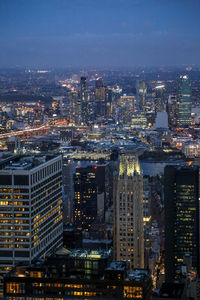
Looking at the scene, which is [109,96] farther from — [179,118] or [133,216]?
[133,216]

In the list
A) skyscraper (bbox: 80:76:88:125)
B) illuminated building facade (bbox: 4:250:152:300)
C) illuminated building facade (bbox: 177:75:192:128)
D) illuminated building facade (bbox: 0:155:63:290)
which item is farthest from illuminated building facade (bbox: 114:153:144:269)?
illuminated building facade (bbox: 177:75:192:128)

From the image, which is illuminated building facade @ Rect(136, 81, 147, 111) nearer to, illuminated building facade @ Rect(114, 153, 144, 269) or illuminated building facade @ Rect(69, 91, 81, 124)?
illuminated building facade @ Rect(69, 91, 81, 124)

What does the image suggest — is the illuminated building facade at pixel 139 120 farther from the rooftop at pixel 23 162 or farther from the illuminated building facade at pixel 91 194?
the rooftop at pixel 23 162

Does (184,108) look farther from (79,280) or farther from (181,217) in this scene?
(79,280)

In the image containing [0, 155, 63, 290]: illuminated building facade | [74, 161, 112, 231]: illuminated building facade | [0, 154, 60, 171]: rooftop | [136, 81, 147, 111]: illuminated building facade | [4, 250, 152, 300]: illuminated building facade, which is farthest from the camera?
[136, 81, 147, 111]: illuminated building facade

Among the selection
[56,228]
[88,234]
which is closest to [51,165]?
[56,228]

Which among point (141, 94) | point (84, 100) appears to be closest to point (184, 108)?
point (141, 94)

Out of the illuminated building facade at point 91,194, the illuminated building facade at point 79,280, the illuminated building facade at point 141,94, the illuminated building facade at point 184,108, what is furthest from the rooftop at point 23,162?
the illuminated building facade at point 184,108
